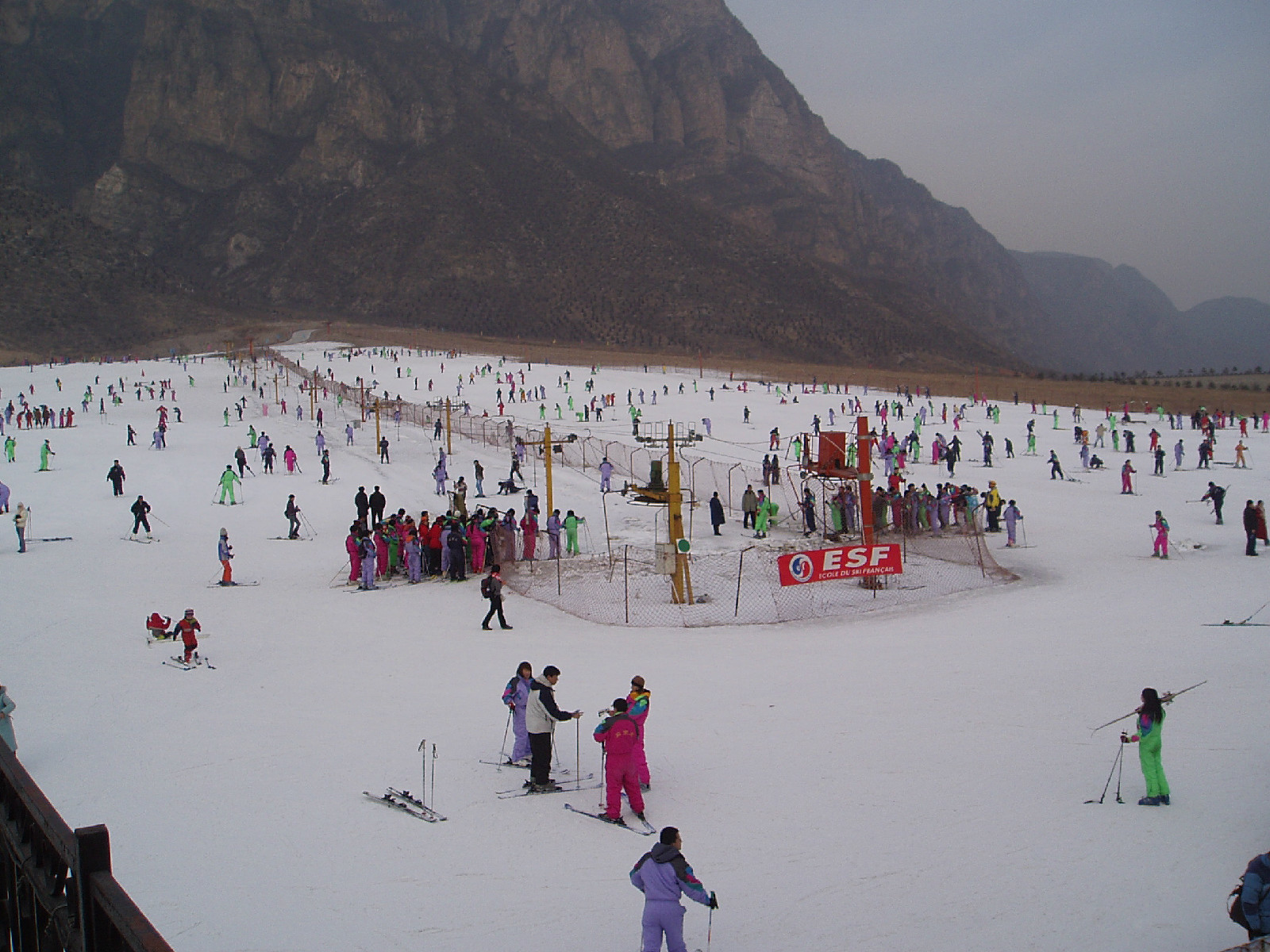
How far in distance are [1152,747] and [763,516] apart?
54.1ft

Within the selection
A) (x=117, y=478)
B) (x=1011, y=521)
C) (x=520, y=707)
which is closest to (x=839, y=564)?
(x=1011, y=521)

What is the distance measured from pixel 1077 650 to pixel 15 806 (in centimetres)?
1373

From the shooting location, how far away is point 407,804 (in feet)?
28.9

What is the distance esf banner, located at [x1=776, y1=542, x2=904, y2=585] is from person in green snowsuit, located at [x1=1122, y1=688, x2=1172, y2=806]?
9.61 metres

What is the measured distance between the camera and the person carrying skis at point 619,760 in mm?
8297

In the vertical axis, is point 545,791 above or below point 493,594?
below

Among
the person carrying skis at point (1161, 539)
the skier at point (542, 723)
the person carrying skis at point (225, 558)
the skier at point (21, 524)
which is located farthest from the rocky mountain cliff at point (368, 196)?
the skier at point (542, 723)

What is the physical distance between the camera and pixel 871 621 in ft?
56.4

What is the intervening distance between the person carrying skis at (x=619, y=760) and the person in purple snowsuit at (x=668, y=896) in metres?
2.26

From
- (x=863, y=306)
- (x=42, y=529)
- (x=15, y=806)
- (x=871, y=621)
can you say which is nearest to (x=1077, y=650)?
(x=871, y=621)

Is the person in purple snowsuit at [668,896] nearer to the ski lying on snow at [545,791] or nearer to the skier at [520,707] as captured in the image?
the ski lying on snow at [545,791]

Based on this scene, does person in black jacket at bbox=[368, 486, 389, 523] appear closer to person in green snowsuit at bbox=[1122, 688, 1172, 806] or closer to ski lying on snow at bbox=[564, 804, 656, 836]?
ski lying on snow at bbox=[564, 804, 656, 836]

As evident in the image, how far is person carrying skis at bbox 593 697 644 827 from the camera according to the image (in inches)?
327

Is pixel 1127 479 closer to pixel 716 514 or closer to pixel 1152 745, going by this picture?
pixel 716 514
